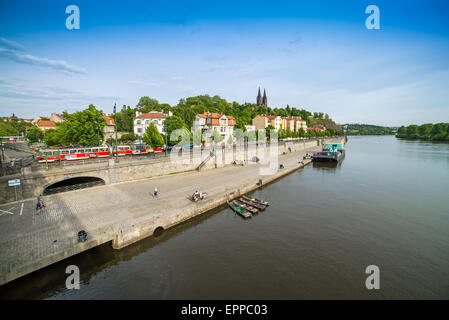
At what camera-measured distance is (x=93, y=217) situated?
17.1 m

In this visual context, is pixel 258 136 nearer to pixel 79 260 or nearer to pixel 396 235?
pixel 396 235

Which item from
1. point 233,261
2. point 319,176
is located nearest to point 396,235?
point 233,261

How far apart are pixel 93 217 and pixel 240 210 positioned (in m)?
13.7

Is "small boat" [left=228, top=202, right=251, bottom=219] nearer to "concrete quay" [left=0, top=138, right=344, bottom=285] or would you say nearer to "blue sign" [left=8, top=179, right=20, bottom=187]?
"concrete quay" [left=0, top=138, right=344, bottom=285]

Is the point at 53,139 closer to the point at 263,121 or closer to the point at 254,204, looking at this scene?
the point at 254,204

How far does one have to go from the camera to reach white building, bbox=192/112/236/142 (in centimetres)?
6688

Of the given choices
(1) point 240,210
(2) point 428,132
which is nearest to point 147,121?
(1) point 240,210

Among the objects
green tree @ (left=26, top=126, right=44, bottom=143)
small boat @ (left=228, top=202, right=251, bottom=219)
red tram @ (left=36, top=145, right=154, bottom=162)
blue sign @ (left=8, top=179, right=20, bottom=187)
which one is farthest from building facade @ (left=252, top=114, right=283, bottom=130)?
blue sign @ (left=8, top=179, right=20, bottom=187)

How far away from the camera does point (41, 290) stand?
37.5 ft

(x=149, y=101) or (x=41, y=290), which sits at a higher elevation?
(x=149, y=101)

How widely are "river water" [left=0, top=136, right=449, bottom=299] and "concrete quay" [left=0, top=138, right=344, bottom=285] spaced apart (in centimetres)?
100

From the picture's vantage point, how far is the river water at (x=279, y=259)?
38.8ft
